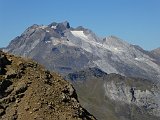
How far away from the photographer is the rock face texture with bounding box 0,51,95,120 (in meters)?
39.6

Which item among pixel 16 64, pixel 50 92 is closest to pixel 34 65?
pixel 16 64

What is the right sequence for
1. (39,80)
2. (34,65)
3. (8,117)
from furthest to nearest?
(34,65) → (39,80) → (8,117)

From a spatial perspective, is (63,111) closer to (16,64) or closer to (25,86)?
(25,86)

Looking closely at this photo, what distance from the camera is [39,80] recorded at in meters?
42.6

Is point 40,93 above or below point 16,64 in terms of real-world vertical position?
below

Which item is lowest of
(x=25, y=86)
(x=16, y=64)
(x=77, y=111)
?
(x=77, y=111)

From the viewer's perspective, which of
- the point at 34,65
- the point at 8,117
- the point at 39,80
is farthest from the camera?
the point at 34,65

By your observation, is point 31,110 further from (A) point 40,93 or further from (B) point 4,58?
(B) point 4,58

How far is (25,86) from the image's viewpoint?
41594 millimetres

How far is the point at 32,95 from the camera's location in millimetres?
40844

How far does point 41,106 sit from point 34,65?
6.71 metres

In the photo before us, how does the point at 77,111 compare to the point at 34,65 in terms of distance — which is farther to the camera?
the point at 34,65

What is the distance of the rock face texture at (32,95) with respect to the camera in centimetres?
3962

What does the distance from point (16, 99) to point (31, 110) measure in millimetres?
1972
